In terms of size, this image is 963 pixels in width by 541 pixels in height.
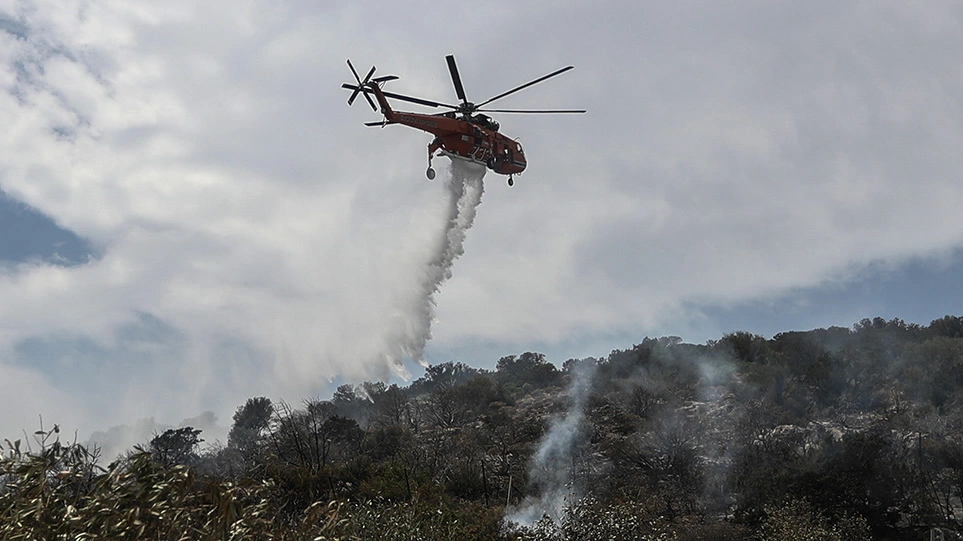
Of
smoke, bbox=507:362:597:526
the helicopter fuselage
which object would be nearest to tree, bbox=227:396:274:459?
smoke, bbox=507:362:597:526

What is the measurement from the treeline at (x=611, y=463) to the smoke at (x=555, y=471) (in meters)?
0.23

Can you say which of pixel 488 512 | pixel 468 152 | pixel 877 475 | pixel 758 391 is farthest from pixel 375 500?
pixel 758 391

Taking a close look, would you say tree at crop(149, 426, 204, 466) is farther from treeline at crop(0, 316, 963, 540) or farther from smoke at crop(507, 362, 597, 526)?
smoke at crop(507, 362, 597, 526)

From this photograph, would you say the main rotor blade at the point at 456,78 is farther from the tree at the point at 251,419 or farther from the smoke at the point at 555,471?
the tree at the point at 251,419

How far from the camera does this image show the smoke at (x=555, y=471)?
35.0 meters

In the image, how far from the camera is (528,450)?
52.2 m

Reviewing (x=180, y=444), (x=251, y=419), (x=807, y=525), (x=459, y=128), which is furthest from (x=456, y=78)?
(x=251, y=419)

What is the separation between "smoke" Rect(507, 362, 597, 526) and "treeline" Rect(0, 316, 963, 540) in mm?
232

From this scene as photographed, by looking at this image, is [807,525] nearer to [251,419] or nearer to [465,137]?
[465,137]

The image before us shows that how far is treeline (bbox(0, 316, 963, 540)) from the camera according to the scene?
10531 millimetres

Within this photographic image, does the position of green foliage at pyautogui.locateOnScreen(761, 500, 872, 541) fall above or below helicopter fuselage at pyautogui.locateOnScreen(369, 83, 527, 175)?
below

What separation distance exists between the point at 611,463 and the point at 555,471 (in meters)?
3.90

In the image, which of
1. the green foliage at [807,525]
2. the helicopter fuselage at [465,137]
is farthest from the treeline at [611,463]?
the helicopter fuselage at [465,137]

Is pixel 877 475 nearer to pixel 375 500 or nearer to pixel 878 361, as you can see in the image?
pixel 375 500
